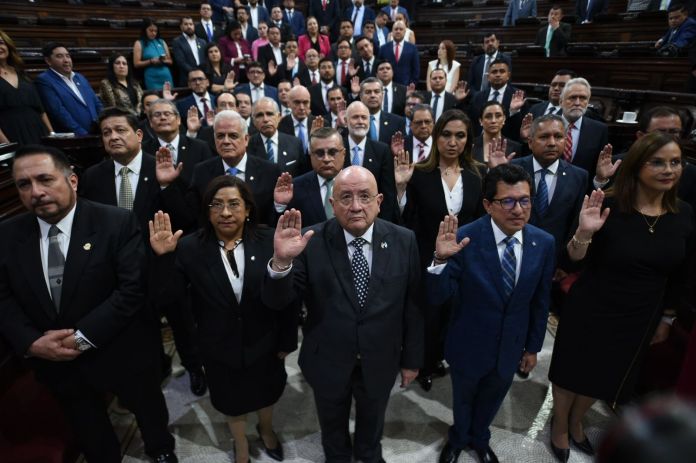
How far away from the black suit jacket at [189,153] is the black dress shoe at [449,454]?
2520 mm

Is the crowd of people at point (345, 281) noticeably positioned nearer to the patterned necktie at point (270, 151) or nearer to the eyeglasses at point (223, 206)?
the eyeglasses at point (223, 206)

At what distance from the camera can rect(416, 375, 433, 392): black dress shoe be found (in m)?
2.78

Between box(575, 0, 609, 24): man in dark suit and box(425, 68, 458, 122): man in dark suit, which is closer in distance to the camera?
box(425, 68, 458, 122): man in dark suit

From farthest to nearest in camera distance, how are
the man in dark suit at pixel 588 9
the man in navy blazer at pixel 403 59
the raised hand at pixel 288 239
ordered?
the man in dark suit at pixel 588 9 < the man in navy blazer at pixel 403 59 < the raised hand at pixel 288 239

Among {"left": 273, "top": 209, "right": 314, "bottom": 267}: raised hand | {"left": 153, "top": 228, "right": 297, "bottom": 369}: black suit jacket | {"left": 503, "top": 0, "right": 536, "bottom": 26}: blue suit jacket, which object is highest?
{"left": 503, "top": 0, "right": 536, "bottom": 26}: blue suit jacket

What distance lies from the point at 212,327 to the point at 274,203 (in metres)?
1.04

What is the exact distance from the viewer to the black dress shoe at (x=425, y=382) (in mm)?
2783

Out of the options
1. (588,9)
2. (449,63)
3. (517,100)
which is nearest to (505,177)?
(517,100)

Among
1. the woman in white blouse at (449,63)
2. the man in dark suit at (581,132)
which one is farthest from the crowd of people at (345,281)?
the woman in white blouse at (449,63)

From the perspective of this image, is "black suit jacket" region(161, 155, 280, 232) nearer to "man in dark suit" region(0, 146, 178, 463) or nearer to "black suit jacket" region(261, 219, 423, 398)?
"man in dark suit" region(0, 146, 178, 463)

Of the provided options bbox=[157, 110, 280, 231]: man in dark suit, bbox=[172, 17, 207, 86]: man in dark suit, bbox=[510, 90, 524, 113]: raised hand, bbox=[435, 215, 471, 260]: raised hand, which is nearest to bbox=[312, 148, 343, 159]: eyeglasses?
bbox=[157, 110, 280, 231]: man in dark suit

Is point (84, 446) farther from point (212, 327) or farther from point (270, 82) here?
point (270, 82)

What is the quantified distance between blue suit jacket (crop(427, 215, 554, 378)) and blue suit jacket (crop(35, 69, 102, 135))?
4.16 m

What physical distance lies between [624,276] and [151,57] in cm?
663
